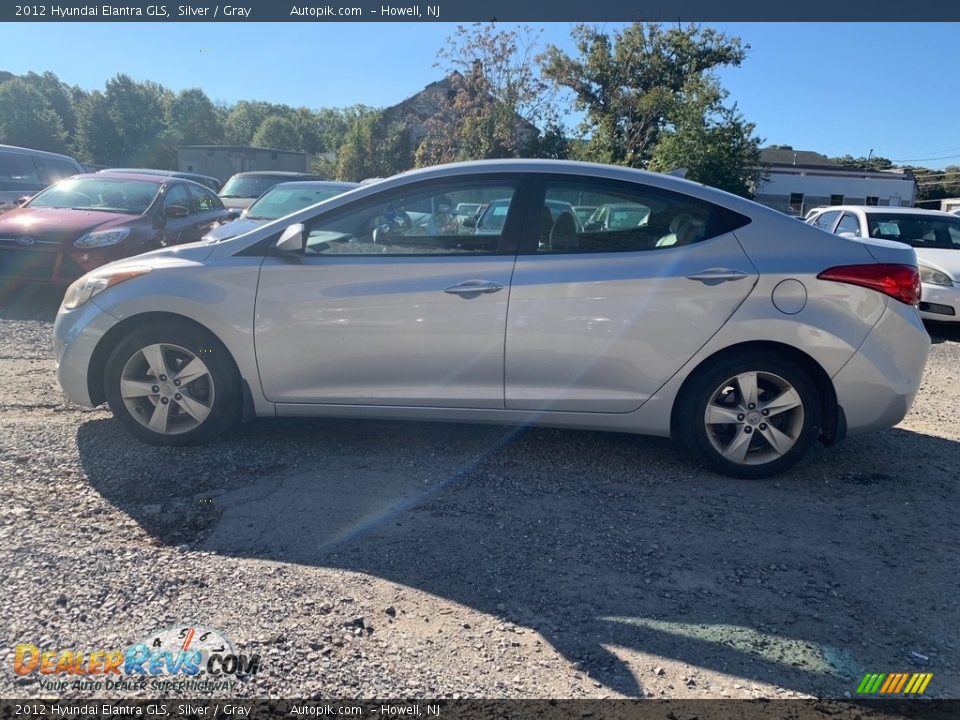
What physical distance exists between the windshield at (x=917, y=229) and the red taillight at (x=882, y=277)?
690 centimetres

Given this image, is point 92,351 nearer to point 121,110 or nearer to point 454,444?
point 454,444

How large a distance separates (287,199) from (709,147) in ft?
51.4

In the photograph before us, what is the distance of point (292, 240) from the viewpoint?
13.4ft

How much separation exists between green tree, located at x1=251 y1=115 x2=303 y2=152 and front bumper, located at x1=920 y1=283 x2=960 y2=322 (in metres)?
79.7

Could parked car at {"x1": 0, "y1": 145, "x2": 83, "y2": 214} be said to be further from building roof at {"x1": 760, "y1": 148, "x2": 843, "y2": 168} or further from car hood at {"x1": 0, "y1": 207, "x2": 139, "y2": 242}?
building roof at {"x1": 760, "y1": 148, "x2": 843, "y2": 168}

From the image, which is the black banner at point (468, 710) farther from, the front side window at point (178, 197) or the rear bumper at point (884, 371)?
the front side window at point (178, 197)

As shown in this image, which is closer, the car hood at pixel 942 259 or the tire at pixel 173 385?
the tire at pixel 173 385

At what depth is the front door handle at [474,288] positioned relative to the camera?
3977 millimetres

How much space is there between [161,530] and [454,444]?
177 centimetres

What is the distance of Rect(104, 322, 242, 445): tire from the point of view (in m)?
4.14

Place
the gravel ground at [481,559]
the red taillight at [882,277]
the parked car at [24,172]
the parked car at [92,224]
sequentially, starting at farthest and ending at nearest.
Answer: the parked car at [24,172]
the parked car at [92,224]
the red taillight at [882,277]
the gravel ground at [481,559]

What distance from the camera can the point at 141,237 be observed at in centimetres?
866

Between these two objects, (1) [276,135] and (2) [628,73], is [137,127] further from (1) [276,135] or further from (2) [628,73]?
(2) [628,73]

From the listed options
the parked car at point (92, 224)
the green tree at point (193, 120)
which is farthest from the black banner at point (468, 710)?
the green tree at point (193, 120)
